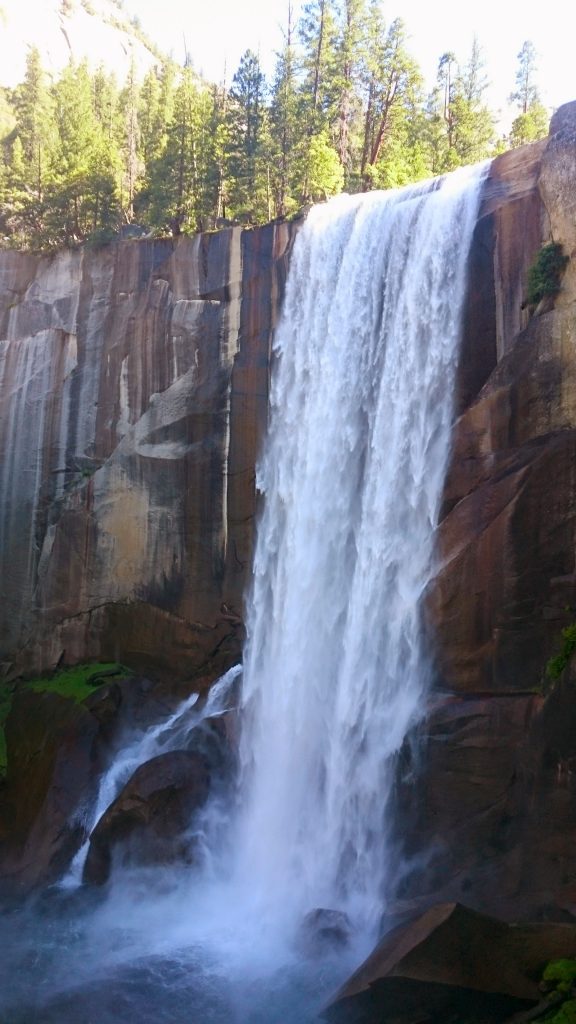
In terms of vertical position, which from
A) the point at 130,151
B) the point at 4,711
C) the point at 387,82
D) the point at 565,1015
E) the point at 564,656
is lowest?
the point at 565,1015

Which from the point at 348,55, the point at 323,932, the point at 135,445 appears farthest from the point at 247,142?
the point at 323,932

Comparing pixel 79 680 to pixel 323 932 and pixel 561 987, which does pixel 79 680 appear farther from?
pixel 561 987

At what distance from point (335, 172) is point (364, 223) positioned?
8.61 meters

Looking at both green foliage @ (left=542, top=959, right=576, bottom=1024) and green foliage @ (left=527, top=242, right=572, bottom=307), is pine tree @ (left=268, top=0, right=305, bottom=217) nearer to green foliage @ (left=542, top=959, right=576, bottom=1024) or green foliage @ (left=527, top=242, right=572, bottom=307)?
green foliage @ (left=527, top=242, right=572, bottom=307)

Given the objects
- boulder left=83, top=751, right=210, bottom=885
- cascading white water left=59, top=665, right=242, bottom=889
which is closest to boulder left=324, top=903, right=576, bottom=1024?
boulder left=83, top=751, right=210, bottom=885

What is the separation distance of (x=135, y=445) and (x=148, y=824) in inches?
405

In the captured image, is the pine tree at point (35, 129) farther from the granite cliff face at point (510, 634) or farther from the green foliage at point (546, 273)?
the granite cliff face at point (510, 634)

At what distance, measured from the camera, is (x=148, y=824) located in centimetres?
1767

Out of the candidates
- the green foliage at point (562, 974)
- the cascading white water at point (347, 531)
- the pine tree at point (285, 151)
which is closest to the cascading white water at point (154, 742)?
the cascading white water at point (347, 531)

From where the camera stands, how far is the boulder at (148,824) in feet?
57.5

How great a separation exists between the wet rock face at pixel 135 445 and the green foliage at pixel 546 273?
7.89 metres

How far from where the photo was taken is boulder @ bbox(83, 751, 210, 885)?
17.5 metres

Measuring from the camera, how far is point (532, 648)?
1450 centimetres

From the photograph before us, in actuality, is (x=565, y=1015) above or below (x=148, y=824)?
below
